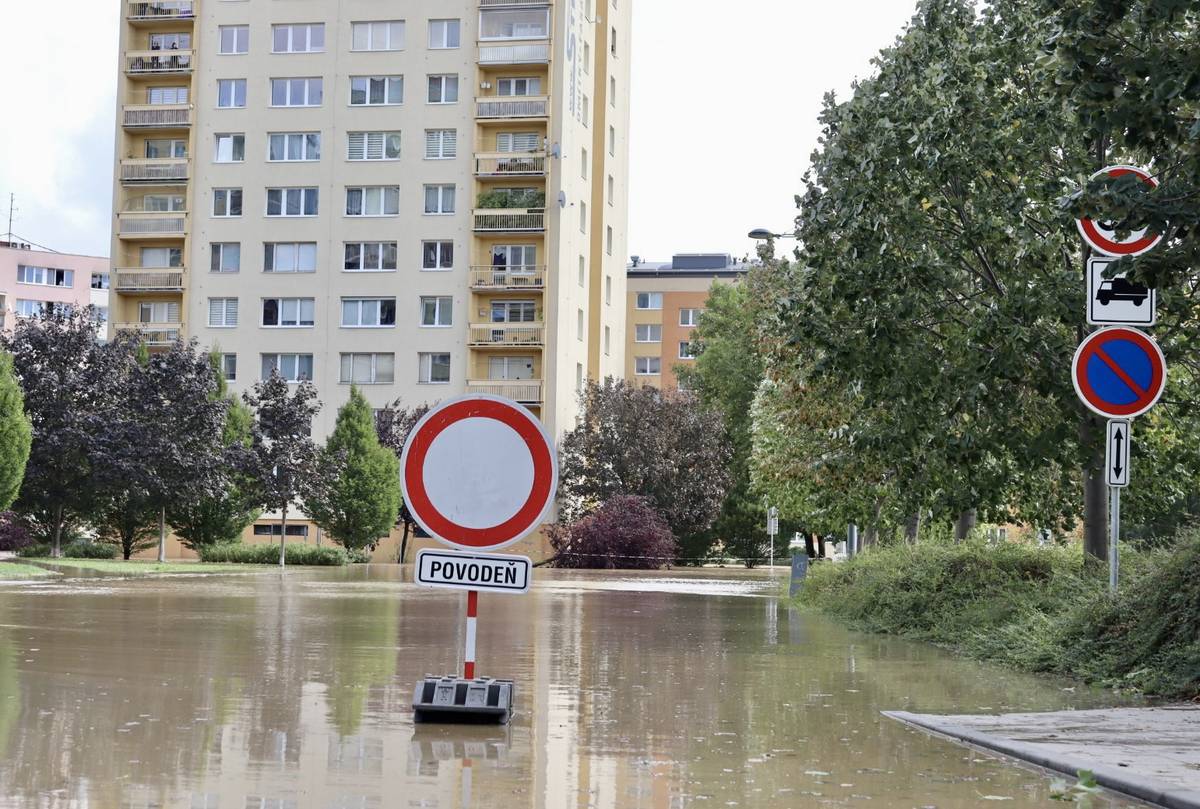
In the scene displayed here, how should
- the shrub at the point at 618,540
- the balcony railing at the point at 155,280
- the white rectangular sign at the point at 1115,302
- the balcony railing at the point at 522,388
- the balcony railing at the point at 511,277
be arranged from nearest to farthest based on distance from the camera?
the white rectangular sign at the point at 1115,302, the shrub at the point at 618,540, the balcony railing at the point at 522,388, the balcony railing at the point at 511,277, the balcony railing at the point at 155,280

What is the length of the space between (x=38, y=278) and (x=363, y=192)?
68.9m

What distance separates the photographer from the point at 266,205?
266ft

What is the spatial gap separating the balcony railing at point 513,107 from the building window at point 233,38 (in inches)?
476

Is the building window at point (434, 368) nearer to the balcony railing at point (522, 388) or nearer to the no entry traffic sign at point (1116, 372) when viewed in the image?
the balcony railing at point (522, 388)

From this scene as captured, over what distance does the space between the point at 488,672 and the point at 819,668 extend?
2.91 metres

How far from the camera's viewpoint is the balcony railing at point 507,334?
256 feet

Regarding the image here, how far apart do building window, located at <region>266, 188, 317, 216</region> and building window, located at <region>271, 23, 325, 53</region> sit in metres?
6.69

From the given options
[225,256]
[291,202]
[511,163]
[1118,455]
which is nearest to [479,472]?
[1118,455]

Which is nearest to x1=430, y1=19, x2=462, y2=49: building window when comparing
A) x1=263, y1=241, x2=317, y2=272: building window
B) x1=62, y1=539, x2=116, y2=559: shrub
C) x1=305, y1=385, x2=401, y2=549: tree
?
x1=263, y1=241, x2=317, y2=272: building window

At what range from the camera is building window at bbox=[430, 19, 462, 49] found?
79.8 metres

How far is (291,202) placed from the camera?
80938 millimetres

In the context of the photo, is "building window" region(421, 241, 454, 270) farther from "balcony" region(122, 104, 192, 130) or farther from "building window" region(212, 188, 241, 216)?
"balcony" region(122, 104, 192, 130)

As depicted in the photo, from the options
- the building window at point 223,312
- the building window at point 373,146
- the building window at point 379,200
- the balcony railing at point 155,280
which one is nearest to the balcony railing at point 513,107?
the building window at point 373,146

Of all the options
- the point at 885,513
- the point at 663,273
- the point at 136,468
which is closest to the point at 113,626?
the point at 885,513
